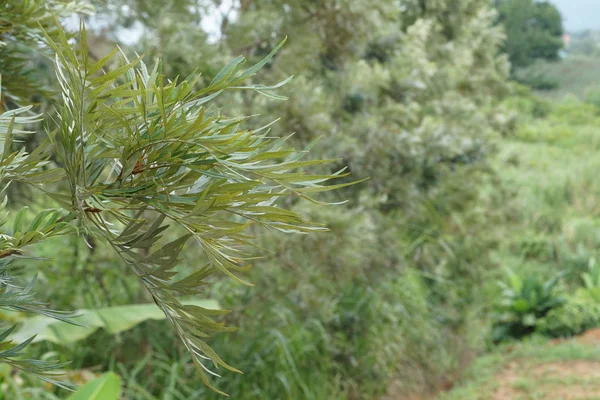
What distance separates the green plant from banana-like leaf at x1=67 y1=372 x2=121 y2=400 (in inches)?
264

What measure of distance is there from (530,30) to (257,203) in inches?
933

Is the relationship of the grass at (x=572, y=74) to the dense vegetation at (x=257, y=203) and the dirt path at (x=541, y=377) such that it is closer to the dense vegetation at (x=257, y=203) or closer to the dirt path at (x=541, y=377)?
the dense vegetation at (x=257, y=203)

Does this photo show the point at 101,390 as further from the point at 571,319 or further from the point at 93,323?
the point at 571,319

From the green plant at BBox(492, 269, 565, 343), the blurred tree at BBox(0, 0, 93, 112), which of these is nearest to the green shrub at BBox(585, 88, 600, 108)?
the green plant at BBox(492, 269, 565, 343)

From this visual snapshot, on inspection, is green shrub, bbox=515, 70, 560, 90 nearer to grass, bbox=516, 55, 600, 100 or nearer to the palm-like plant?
grass, bbox=516, 55, 600, 100

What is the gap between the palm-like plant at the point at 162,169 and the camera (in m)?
0.71

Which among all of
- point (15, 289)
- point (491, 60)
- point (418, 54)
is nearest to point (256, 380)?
point (418, 54)

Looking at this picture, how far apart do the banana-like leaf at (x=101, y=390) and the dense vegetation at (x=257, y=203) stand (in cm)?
1

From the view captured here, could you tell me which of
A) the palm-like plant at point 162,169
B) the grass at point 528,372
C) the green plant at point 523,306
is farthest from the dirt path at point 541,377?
the palm-like plant at point 162,169

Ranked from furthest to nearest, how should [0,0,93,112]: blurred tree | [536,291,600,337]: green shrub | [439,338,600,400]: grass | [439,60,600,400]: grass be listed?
[536,291,600,337]: green shrub
[439,60,600,400]: grass
[439,338,600,400]: grass
[0,0,93,112]: blurred tree

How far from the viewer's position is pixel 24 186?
9.52 ft

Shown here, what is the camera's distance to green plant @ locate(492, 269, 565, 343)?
844 centimetres

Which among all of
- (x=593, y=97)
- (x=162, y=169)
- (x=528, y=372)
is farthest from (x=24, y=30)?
(x=593, y=97)

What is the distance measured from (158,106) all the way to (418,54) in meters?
4.04
